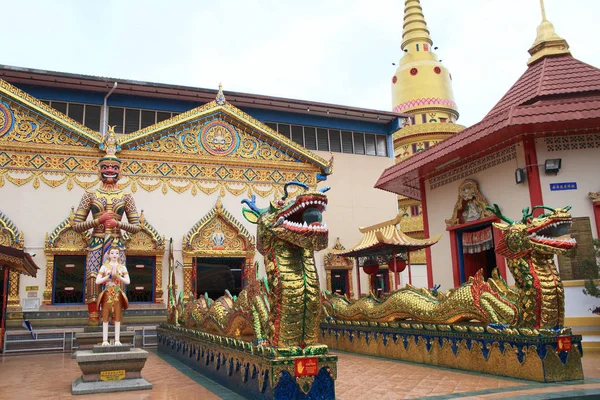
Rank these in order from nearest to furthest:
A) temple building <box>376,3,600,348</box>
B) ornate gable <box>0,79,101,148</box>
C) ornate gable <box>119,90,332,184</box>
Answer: temple building <box>376,3,600,348</box> < ornate gable <box>0,79,101,148</box> < ornate gable <box>119,90,332,184</box>

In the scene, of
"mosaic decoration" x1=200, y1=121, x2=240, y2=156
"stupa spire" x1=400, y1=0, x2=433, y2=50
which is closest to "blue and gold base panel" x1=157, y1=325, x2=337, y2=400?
"mosaic decoration" x1=200, y1=121, x2=240, y2=156

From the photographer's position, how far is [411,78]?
3052cm

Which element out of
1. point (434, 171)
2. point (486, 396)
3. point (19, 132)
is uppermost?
point (19, 132)

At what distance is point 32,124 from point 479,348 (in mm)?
12387

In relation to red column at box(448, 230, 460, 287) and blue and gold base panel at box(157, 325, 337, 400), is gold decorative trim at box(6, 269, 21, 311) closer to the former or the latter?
blue and gold base panel at box(157, 325, 337, 400)

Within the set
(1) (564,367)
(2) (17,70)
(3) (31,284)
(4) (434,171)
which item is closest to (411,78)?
(4) (434,171)

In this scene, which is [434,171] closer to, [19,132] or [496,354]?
[496,354]

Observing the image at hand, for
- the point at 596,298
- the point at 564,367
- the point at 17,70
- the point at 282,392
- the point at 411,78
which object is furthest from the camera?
the point at 411,78

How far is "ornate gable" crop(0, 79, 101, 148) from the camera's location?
13.5 m

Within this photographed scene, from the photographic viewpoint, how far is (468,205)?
1258cm

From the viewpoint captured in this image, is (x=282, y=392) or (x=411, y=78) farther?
(x=411, y=78)

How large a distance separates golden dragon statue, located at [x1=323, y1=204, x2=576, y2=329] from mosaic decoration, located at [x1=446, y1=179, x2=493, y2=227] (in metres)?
4.64

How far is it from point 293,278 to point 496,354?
3418mm

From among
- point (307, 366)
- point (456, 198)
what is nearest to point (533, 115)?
point (456, 198)
